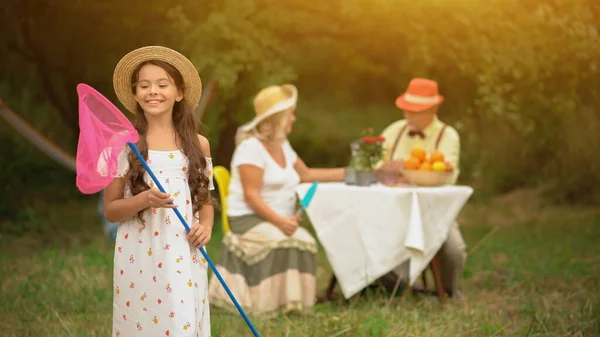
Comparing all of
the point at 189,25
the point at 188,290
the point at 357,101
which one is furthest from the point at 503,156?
the point at 188,290

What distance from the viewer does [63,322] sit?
16.3ft

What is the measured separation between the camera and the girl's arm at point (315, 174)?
572 cm

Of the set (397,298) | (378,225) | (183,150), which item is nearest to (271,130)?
(378,225)

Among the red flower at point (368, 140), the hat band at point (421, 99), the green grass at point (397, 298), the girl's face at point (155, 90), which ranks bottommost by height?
the green grass at point (397, 298)

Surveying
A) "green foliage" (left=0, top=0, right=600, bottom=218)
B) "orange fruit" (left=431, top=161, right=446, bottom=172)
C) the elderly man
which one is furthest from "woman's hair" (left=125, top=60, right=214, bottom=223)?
"green foliage" (left=0, top=0, right=600, bottom=218)

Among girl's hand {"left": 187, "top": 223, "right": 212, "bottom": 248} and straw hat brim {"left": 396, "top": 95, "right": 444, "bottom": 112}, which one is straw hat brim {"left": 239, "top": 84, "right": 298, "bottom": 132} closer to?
straw hat brim {"left": 396, "top": 95, "right": 444, "bottom": 112}

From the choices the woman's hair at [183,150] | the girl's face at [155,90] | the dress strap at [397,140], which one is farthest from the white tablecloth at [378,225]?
the girl's face at [155,90]

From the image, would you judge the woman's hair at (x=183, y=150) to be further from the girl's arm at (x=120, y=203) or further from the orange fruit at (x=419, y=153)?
the orange fruit at (x=419, y=153)

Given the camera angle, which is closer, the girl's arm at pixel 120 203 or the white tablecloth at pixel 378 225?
the girl's arm at pixel 120 203

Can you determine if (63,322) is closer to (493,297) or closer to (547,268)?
(493,297)

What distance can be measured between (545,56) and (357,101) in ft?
16.5

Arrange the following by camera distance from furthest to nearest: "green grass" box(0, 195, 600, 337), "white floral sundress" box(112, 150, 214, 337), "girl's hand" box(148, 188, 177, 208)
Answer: "green grass" box(0, 195, 600, 337) < "white floral sundress" box(112, 150, 214, 337) < "girl's hand" box(148, 188, 177, 208)

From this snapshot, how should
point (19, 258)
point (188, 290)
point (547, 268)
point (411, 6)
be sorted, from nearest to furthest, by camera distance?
point (188, 290), point (547, 268), point (19, 258), point (411, 6)

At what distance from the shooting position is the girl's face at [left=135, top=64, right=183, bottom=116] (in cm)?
313
